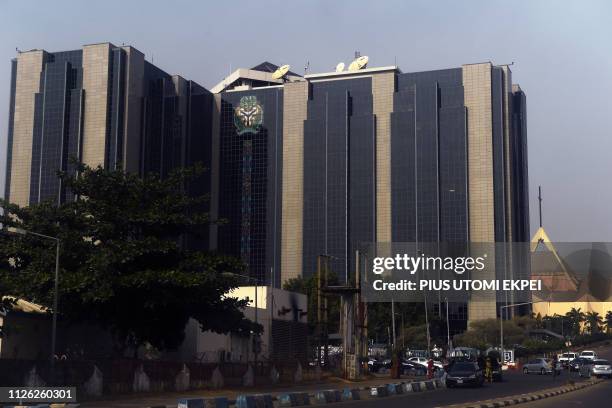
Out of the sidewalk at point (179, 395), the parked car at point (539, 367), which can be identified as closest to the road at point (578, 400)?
the sidewalk at point (179, 395)

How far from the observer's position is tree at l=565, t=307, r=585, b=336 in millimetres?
146125

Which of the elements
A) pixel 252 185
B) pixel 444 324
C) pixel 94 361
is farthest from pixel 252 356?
pixel 252 185

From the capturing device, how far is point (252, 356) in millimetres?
63531

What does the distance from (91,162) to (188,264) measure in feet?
250

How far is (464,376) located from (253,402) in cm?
1953

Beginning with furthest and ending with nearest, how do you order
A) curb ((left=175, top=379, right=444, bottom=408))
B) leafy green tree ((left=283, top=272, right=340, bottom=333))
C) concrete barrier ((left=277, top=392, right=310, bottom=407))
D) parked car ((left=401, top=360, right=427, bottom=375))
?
leafy green tree ((left=283, top=272, right=340, bottom=333)) → parked car ((left=401, top=360, right=427, bottom=375)) → concrete barrier ((left=277, top=392, right=310, bottom=407)) → curb ((left=175, top=379, right=444, bottom=408))

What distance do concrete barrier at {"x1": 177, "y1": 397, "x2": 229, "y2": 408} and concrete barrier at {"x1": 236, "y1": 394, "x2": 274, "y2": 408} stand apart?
1.68 feet

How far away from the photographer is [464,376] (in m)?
45.1

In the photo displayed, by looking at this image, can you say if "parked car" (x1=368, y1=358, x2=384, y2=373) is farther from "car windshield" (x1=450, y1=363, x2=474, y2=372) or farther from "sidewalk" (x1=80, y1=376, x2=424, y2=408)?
"car windshield" (x1=450, y1=363, x2=474, y2=372)

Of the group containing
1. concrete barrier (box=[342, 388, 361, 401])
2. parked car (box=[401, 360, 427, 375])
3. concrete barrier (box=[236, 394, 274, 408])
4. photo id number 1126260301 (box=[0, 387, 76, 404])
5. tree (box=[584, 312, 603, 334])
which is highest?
tree (box=[584, 312, 603, 334])

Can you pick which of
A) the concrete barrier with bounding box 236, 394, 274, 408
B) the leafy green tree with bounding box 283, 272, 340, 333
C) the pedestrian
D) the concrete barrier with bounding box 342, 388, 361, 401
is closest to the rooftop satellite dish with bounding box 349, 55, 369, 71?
the leafy green tree with bounding box 283, 272, 340, 333

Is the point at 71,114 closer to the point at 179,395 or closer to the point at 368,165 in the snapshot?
the point at 368,165

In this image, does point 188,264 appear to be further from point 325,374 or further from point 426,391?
point 325,374

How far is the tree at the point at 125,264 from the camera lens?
39.4m
